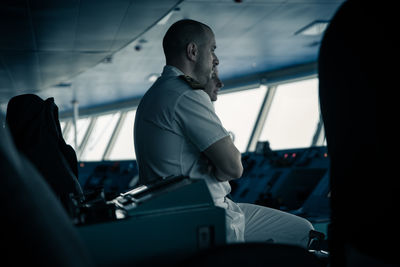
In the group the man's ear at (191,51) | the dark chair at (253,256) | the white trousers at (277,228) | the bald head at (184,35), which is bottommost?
the white trousers at (277,228)

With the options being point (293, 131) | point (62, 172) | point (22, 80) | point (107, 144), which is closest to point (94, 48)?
point (22, 80)

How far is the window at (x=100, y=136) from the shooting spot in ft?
43.2

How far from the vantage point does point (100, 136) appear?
44.4ft

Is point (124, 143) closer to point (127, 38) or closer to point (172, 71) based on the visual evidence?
point (127, 38)

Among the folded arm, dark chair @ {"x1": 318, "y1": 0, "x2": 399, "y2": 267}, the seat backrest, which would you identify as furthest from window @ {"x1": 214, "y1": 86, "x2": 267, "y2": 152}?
the seat backrest

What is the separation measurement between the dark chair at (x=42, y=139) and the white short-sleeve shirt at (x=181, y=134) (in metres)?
0.33

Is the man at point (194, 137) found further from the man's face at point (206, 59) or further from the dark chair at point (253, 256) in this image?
the dark chair at point (253, 256)

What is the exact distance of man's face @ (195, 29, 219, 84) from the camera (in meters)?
1.54

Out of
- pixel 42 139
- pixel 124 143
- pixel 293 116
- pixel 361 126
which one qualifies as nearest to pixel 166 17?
pixel 42 139

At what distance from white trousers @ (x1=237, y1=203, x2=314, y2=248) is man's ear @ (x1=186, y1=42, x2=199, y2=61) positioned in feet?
2.26

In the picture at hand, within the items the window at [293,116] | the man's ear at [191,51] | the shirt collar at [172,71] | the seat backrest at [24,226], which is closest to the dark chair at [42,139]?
the shirt collar at [172,71]

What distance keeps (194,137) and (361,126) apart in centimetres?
66

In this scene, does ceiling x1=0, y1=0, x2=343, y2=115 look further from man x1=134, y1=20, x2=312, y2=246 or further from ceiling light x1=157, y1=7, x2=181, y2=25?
man x1=134, y1=20, x2=312, y2=246

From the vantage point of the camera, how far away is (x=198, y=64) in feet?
5.11
